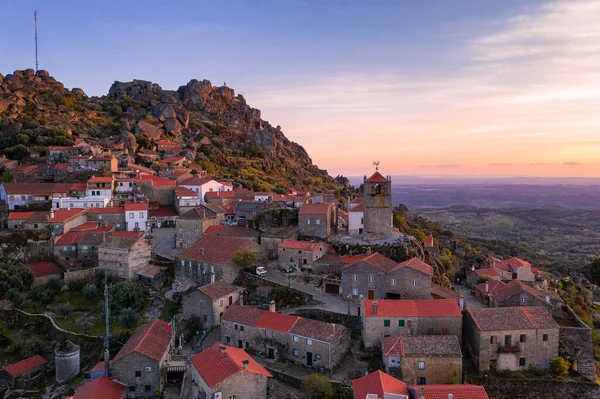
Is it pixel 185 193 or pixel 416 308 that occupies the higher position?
pixel 185 193

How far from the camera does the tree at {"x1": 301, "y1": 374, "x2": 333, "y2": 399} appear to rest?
87.8 ft

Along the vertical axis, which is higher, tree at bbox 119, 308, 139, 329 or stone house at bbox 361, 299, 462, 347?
stone house at bbox 361, 299, 462, 347

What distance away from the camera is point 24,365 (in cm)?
3594

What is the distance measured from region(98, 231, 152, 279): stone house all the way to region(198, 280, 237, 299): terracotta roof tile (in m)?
11.3

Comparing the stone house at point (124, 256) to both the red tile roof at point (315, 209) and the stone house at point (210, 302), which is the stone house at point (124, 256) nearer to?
the stone house at point (210, 302)

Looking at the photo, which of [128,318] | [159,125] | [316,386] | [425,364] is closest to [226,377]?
[316,386]

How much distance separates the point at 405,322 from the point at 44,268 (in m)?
36.0

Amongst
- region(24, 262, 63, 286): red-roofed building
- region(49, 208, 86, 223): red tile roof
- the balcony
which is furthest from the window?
region(49, 208, 86, 223): red tile roof

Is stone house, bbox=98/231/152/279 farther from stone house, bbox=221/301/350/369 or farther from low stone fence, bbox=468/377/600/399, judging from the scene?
low stone fence, bbox=468/377/600/399

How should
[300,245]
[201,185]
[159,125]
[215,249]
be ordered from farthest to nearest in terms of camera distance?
[159,125] → [201,185] → [215,249] → [300,245]

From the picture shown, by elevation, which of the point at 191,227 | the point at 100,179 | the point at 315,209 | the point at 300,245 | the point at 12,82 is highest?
the point at 12,82

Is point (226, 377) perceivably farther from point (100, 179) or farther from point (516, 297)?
point (100, 179)

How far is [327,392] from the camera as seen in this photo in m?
26.9

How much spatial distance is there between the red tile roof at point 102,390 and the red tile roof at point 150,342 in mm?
1528
